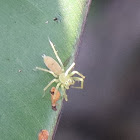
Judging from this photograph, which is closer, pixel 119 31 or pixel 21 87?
pixel 21 87

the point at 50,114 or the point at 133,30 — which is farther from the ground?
the point at 133,30

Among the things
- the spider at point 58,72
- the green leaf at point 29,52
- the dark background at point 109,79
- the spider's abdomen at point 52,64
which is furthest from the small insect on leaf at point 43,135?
the dark background at point 109,79

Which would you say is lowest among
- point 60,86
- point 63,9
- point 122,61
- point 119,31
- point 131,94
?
point 60,86

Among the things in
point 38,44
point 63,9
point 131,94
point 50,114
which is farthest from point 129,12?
point 50,114

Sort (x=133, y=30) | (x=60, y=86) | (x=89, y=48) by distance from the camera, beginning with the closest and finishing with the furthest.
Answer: (x=60, y=86)
(x=89, y=48)
(x=133, y=30)

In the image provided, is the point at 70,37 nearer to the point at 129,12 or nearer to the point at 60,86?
the point at 60,86

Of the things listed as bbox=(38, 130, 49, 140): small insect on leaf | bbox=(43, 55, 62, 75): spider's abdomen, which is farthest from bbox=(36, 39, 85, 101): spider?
bbox=(38, 130, 49, 140): small insect on leaf

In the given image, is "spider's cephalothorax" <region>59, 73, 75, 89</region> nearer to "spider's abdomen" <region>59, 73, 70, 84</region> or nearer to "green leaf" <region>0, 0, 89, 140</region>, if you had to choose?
"spider's abdomen" <region>59, 73, 70, 84</region>
